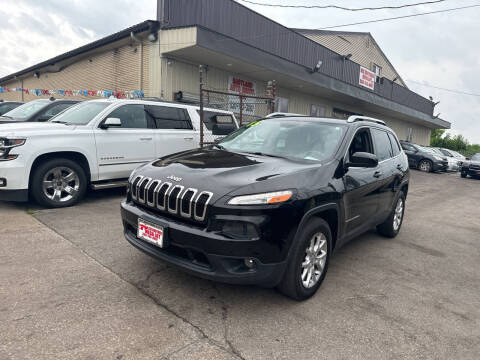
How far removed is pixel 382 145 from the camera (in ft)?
15.1

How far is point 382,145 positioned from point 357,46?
22.7 metres

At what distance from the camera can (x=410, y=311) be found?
297 cm

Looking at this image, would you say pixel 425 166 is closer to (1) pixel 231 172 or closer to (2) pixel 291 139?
(2) pixel 291 139

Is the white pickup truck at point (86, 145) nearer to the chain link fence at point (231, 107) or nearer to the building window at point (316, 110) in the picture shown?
the chain link fence at point (231, 107)

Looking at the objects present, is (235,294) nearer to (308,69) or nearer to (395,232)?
(395,232)

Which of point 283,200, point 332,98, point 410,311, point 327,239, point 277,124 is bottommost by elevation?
point 410,311

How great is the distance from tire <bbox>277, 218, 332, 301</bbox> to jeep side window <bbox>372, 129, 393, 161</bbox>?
1.83m

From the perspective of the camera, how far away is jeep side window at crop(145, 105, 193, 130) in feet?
21.3

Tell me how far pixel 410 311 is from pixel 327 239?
93 centimetres

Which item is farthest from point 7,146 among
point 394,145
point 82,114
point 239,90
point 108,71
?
point 239,90

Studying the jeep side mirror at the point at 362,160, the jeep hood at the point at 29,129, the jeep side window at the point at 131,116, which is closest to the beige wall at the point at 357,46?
the jeep side window at the point at 131,116

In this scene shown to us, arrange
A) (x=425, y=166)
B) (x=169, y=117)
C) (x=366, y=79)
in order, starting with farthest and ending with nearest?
(x=366, y=79) < (x=425, y=166) < (x=169, y=117)

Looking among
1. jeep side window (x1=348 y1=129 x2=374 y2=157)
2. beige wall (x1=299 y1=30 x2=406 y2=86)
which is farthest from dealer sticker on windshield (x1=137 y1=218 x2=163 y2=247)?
beige wall (x1=299 y1=30 x2=406 y2=86)

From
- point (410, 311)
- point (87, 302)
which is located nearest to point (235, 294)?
point (87, 302)
